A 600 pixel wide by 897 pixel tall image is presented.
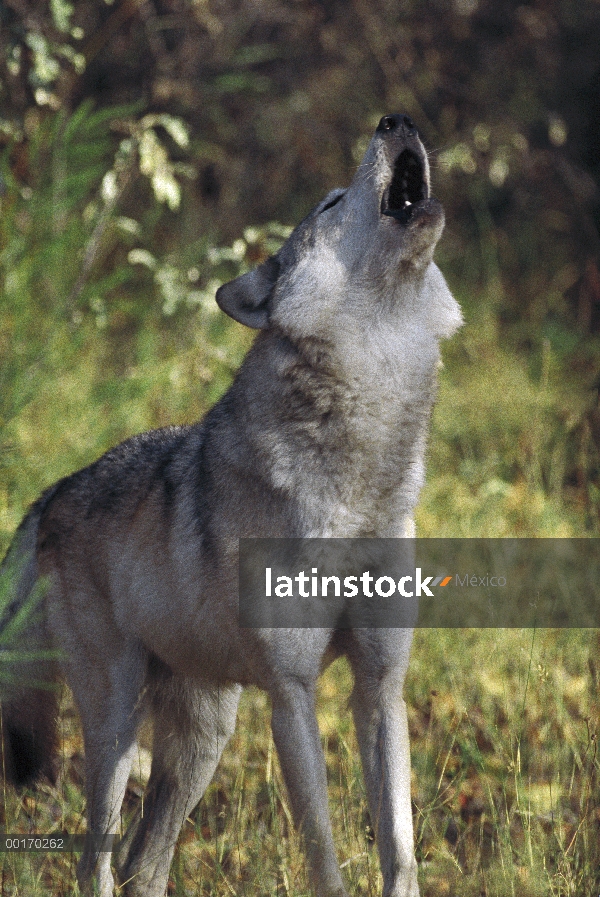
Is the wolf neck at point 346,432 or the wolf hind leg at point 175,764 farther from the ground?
the wolf neck at point 346,432

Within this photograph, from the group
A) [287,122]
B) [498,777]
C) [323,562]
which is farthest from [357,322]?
[287,122]

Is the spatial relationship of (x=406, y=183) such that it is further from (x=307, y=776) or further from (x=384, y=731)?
(x=307, y=776)

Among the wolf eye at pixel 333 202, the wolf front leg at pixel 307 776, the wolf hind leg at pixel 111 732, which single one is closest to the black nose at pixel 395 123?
the wolf eye at pixel 333 202

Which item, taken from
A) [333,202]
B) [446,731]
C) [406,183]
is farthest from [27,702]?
[406,183]

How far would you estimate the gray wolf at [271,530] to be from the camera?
2734 millimetres

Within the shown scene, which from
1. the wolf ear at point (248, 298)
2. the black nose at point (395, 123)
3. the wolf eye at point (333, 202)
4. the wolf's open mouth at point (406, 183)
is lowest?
the wolf ear at point (248, 298)

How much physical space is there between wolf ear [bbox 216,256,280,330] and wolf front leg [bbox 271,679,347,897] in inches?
42.4

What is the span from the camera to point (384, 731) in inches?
109

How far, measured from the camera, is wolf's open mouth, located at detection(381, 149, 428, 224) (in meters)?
3.11

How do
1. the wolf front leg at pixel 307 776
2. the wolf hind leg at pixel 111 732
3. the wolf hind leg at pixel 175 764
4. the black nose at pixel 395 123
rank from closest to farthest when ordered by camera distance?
the wolf front leg at pixel 307 776
the black nose at pixel 395 123
the wolf hind leg at pixel 111 732
the wolf hind leg at pixel 175 764

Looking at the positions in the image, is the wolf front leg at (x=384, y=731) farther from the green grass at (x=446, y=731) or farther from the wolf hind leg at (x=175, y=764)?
the wolf hind leg at (x=175, y=764)

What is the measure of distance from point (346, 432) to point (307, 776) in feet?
3.05

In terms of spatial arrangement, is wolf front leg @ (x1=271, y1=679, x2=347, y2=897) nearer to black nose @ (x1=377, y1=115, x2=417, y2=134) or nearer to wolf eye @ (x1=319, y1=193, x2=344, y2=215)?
wolf eye @ (x1=319, y1=193, x2=344, y2=215)

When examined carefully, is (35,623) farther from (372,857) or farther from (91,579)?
(372,857)
